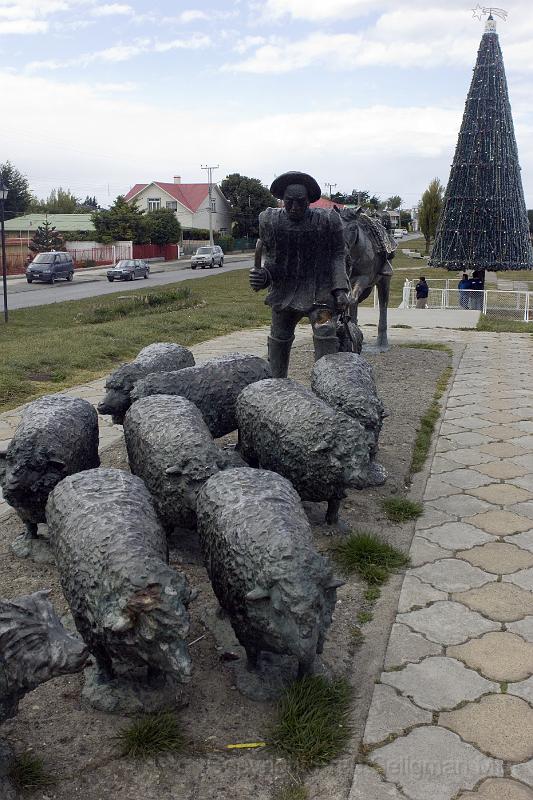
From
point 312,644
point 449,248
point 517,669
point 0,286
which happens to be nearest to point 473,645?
point 517,669

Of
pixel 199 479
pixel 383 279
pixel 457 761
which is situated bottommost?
pixel 457 761

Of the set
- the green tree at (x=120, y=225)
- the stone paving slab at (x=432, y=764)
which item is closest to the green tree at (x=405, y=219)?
the green tree at (x=120, y=225)

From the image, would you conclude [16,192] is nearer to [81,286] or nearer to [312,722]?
[81,286]

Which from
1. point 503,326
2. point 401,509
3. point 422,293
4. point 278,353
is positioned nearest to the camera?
point 401,509

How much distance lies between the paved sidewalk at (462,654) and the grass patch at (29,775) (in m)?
1.13

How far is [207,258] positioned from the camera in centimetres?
4444

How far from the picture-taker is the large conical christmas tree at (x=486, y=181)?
794 inches

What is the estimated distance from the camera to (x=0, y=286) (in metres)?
31.2

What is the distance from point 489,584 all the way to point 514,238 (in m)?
17.9

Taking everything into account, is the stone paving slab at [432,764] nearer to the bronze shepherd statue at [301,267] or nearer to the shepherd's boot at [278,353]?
the bronze shepherd statue at [301,267]

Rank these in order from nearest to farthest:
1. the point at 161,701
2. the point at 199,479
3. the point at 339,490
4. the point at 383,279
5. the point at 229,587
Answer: the point at 161,701, the point at 229,587, the point at 199,479, the point at 339,490, the point at 383,279

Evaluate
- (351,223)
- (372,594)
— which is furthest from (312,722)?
(351,223)

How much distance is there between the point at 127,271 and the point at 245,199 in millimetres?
34887

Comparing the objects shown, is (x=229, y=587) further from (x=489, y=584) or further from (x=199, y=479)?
(x=489, y=584)
